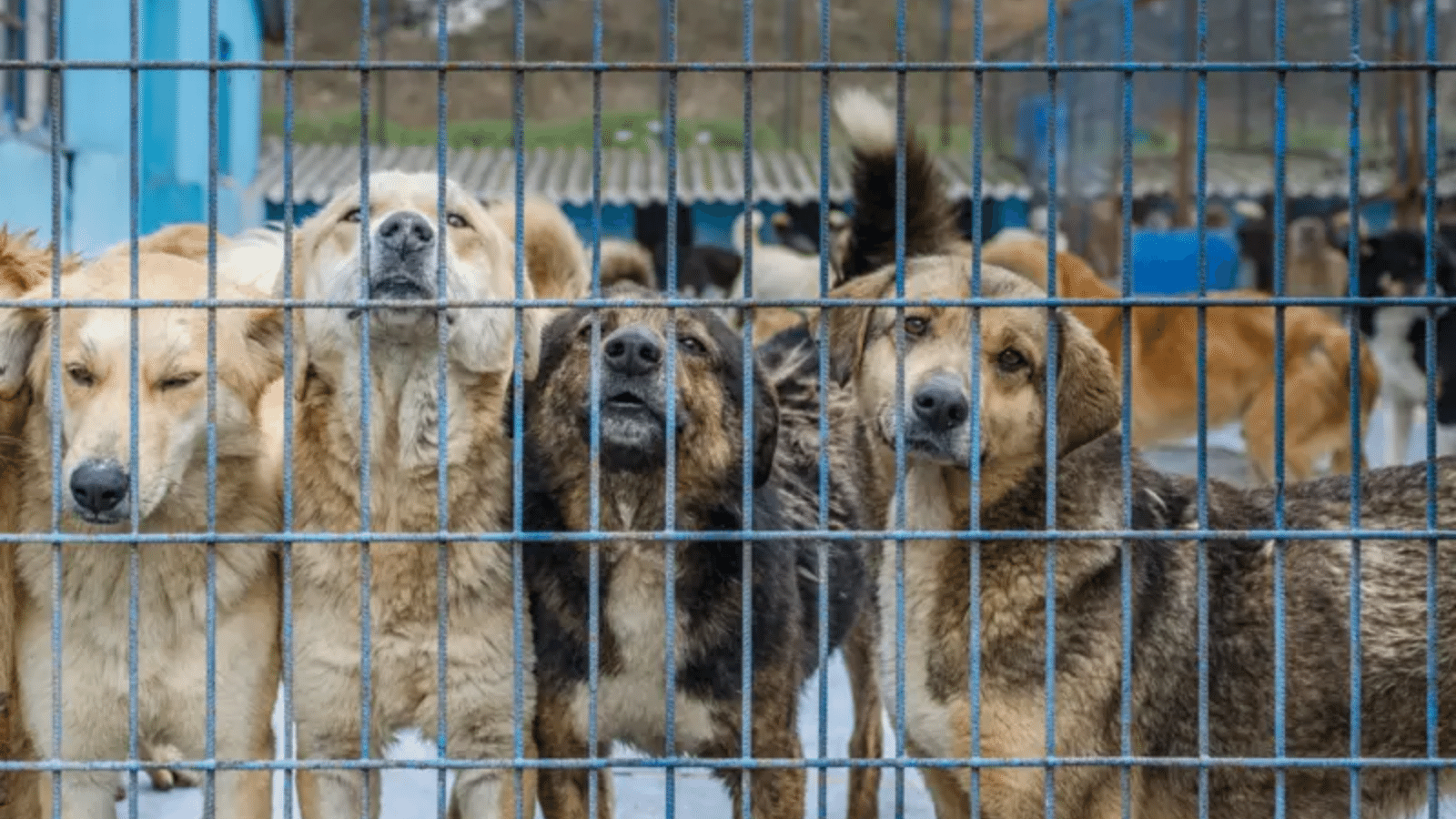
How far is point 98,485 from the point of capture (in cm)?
379

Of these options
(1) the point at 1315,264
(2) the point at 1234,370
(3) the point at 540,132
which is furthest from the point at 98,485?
(3) the point at 540,132

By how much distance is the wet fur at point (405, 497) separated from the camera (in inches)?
171

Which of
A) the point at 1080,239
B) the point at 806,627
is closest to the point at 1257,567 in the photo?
the point at 806,627

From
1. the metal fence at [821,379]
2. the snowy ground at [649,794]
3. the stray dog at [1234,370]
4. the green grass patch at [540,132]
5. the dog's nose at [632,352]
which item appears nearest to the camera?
the metal fence at [821,379]

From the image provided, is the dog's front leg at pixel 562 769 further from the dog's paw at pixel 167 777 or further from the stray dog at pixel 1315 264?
the stray dog at pixel 1315 264

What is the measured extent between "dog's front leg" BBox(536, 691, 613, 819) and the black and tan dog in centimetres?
79

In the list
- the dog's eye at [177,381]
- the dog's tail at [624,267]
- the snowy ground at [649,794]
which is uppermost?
the dog's tail at [624,267]

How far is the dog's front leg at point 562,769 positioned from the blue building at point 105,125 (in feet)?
6.92

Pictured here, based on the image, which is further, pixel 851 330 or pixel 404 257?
pixel 851 330

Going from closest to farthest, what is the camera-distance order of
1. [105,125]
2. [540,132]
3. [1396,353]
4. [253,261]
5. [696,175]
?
[253,261]
[105,125]
[1396,353]
[696,175]
[540,132]

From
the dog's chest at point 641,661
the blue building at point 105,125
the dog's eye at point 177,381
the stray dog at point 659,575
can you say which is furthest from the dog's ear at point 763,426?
the blue building at point 105,125

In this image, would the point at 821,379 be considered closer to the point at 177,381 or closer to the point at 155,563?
the point at 177,381

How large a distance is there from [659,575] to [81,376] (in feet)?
4.76

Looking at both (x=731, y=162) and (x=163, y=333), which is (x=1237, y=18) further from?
(x=163, y=333)
